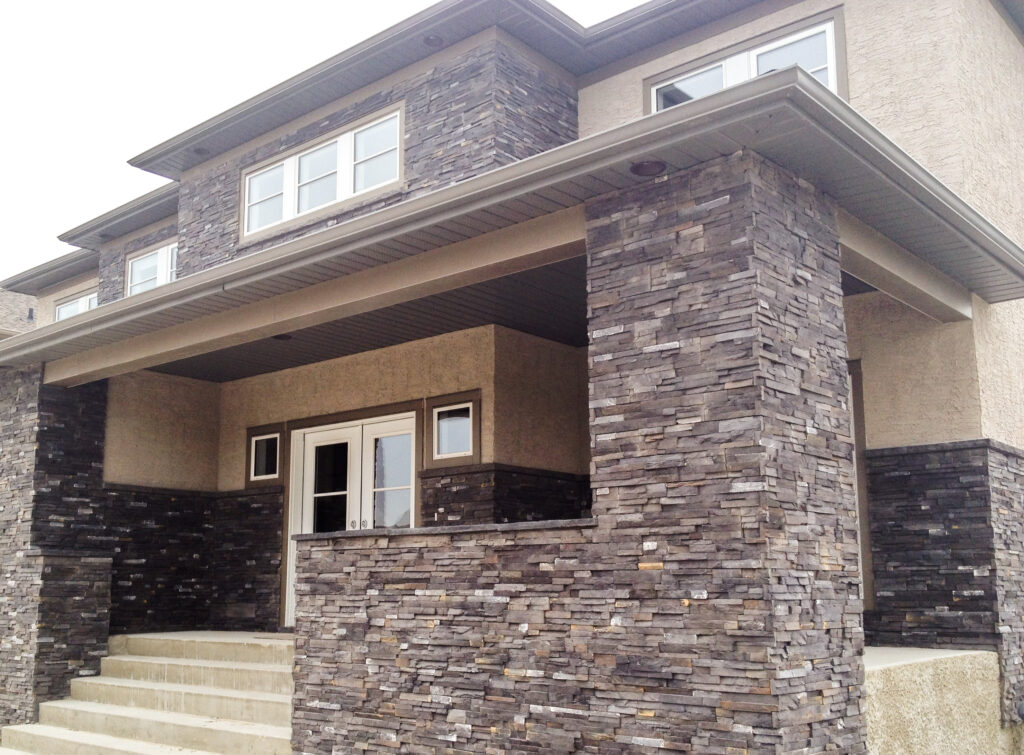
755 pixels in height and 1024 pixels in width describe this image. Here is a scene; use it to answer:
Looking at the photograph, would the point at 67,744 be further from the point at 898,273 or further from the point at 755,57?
the point at 755,57

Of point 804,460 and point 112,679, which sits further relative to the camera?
point 112,679

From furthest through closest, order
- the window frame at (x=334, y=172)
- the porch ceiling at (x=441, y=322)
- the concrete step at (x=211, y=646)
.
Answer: the window frame at (x=334, y=172)
the concrete step at (x=211, y=646)
the porch ceiling at (x=441, y=322)

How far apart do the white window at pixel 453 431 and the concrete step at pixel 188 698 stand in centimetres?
279

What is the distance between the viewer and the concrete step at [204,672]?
838 cm

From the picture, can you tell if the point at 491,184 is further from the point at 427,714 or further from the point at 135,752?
the point at 135,752

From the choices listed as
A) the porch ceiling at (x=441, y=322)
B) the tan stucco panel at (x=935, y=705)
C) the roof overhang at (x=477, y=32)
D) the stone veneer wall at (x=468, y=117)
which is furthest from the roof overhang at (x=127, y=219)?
the tan stucco panel at (x=935, y=705)

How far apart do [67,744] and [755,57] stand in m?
8.61

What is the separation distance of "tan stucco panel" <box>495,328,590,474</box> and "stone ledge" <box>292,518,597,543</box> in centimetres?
252

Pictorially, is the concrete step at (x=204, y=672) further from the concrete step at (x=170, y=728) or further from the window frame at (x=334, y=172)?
the window frame at (x=334, y=172)

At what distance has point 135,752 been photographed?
808 cm

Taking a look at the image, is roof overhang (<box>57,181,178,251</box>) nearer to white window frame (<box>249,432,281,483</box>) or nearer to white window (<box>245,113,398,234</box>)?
white window (<box>245,113,398,234</box>)

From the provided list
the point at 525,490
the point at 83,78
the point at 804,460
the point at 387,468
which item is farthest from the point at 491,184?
the point at 83,78

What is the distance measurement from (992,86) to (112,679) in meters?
9.87

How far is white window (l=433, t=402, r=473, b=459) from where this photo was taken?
9.80 metres
